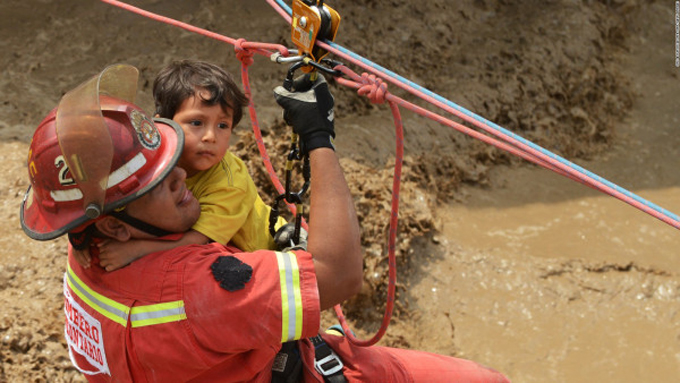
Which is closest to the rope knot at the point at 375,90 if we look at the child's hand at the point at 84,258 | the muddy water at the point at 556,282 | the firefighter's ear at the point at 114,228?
the firefighter's ear at the point at 114,228

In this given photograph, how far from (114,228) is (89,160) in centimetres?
21

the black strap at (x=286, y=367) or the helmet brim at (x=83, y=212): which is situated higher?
the helmet brim at (x=83, y=212)

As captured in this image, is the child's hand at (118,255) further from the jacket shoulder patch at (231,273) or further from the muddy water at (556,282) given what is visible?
the muddy water at (556,282)

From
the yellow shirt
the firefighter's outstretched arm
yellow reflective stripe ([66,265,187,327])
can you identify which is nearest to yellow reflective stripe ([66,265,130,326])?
yellow reflective stripe ([66,265,187,327])

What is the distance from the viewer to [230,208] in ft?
6.23

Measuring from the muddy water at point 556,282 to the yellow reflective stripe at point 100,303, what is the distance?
246cm

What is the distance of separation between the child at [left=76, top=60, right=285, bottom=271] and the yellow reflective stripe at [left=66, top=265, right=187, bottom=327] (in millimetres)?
320

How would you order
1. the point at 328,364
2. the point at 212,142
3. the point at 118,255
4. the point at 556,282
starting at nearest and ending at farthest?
the point at 118,255, the point at 212,142, the point at 328,364, the point at 556,282

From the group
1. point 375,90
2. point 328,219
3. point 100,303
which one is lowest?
point 100,303

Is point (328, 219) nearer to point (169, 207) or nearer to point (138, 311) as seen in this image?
point (169, 207)

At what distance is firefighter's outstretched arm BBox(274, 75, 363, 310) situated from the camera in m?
1.61

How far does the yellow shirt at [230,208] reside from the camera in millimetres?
1805

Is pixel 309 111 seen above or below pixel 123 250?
above

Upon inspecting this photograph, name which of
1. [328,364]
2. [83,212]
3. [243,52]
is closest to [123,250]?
[83,212]
